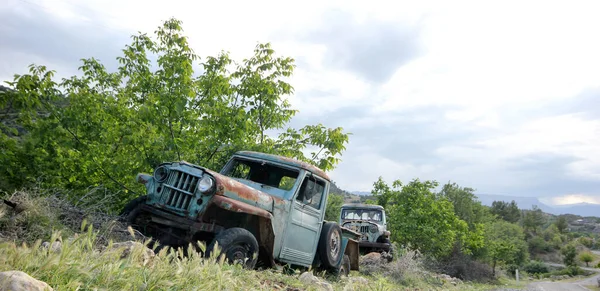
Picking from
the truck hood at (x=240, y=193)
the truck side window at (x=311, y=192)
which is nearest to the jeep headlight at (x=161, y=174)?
the truck hood at (x=240, y=193)

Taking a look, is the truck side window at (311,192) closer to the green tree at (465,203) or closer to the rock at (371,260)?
the rock at (371,260)

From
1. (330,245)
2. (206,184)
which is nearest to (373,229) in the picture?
(330,245)

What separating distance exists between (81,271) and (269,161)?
17.3ft

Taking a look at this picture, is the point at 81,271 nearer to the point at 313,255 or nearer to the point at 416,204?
the point at 313,255

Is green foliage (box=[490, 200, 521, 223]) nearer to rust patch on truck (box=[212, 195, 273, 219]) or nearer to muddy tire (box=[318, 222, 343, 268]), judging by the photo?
muddy tire (box=[318, 222, 343, 268])

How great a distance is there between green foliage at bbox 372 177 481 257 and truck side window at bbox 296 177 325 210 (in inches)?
716

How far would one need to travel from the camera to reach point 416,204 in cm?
2625

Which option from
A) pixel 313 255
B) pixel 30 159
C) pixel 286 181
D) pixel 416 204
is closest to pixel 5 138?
pixel 30 159

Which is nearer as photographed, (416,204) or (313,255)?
(313,255)

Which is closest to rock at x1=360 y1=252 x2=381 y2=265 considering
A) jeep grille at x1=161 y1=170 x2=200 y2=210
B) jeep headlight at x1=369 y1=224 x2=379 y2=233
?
jeep headlight at x1=369 y1=224 x2=379 y2=233

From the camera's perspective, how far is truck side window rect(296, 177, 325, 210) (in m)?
7.32

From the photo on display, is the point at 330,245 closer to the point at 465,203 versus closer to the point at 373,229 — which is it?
the point at 373,229

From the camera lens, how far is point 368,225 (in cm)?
1731

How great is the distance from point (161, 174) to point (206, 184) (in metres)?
0.98
